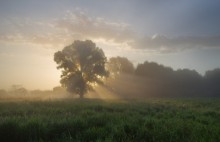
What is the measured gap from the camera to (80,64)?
5794cm

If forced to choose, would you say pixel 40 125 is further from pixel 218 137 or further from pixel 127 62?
pixel 127 62

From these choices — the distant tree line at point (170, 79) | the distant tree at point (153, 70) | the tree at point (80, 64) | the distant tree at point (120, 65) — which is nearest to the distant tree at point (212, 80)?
the distant tree line at point (170, 79)

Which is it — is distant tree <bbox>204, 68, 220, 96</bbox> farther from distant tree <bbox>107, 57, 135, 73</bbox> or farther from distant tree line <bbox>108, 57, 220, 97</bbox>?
distant tree <bbox>107, 57, 135, 73</bbox>

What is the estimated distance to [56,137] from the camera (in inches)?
369

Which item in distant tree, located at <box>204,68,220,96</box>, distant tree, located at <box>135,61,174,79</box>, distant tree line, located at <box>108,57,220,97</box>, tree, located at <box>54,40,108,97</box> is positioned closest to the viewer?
tree, located at <box>54,40,108,97</box>

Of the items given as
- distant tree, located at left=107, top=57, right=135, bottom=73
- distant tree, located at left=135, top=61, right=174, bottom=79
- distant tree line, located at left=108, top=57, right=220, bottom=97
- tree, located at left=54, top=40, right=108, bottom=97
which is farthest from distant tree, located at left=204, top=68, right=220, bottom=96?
tree, located at left=54, top=40, right=108, bottom=97

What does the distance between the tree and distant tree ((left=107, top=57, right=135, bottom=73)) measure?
3029 cm

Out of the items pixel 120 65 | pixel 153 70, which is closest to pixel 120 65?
pixel 120 65

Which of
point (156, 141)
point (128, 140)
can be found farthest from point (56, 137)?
point (156, 141)

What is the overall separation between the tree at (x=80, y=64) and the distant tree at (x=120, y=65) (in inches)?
1193

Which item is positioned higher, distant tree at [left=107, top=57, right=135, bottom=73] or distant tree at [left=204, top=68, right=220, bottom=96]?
distant tree at [left=107, top=57, right=135, bottom=73]

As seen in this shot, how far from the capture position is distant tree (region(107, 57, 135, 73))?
88500mm

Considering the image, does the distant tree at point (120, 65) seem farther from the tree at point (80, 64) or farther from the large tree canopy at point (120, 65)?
the tree at point (80, 64)

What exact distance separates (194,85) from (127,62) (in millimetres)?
21979
